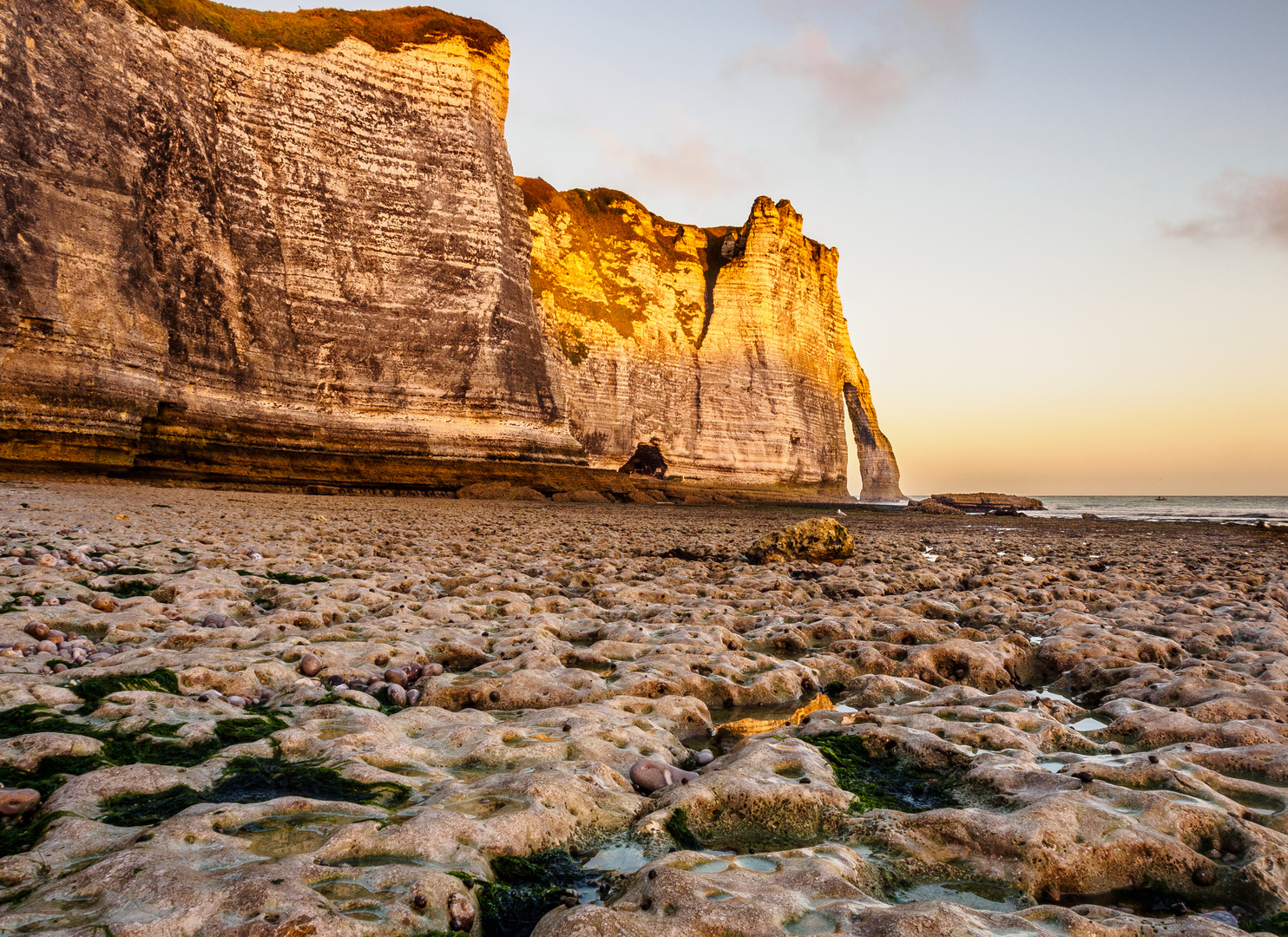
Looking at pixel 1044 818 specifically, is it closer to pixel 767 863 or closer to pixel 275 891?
pixel 767 863

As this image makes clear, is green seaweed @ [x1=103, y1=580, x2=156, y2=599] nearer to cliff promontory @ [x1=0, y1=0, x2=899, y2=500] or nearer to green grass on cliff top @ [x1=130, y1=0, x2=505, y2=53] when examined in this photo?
cliff promontory @ [x1=0, y1=0, x2=899, y2=500]

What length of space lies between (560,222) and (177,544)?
36037 millimetres

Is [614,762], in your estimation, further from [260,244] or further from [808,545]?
[260,244]

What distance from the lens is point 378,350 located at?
26875mm

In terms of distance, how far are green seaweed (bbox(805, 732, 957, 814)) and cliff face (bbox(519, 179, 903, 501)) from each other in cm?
3679

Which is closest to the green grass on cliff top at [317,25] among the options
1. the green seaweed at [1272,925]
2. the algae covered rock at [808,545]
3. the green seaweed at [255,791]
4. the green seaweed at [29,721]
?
the algae covered rock at [808,545]

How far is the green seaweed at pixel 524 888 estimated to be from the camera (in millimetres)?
1784

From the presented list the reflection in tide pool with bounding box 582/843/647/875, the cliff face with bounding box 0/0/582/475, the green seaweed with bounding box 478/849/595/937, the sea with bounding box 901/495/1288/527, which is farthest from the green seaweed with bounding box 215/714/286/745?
the sea with bounding box 901/495/1288/527

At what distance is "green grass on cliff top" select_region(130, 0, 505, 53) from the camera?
949 inches

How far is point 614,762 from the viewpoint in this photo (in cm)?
287

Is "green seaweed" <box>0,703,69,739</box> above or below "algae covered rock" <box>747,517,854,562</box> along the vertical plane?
below

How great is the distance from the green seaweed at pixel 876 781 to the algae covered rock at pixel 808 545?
7.67m

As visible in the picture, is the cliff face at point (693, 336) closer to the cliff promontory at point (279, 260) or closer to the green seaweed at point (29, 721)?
the cliff promontory at point (279, 260)

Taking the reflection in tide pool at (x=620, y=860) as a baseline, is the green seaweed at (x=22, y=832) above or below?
above
